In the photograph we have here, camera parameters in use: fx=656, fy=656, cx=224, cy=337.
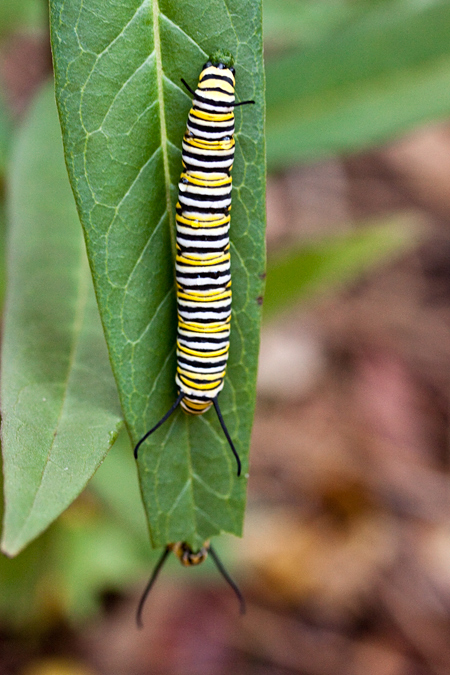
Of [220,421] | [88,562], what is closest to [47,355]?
[220,421]

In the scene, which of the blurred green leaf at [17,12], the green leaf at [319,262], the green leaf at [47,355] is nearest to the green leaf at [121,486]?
the green leaf at [319,262]

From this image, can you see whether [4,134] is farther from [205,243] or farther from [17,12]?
[205,243]

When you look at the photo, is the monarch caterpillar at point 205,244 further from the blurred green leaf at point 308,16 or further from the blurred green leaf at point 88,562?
the blurred green leaf at point 308,16

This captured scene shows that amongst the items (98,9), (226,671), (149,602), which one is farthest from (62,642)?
(98,9)

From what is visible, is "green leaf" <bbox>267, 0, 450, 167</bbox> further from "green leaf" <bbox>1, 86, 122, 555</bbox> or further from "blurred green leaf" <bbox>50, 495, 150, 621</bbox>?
"blurred green leaf" <bbox>50, 495, 150, 621</bbox>

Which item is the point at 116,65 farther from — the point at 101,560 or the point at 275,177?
the point at 275,177

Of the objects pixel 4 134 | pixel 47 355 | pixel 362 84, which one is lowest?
pixel 47 355
